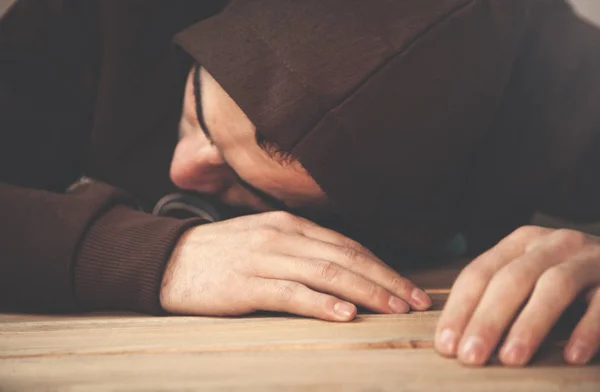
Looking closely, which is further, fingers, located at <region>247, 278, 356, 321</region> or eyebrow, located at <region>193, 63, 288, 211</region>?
eyebrow, located at <region>193, 63, 288, 211</region>

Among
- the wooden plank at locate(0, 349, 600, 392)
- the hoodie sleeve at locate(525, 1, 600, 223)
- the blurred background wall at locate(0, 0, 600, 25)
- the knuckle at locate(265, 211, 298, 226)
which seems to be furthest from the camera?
the blurred background wall at locate(0, 0, 600, 25)

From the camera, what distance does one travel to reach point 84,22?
3.34 feet

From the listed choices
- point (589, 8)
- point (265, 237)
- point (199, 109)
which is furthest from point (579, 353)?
point (589, 8)

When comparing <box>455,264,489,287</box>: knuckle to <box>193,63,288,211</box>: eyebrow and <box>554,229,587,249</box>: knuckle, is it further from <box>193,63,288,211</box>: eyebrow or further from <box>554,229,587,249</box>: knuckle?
<box>193,63,288,211</box>: eyebrow

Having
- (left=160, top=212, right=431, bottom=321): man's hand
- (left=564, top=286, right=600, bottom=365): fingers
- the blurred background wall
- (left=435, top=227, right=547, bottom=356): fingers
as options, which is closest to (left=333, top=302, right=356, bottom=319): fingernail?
(left=160, top=212, right=431, bottom=321): man's hand

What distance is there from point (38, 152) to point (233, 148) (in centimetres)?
48

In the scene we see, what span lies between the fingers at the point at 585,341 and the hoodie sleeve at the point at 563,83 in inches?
23.9

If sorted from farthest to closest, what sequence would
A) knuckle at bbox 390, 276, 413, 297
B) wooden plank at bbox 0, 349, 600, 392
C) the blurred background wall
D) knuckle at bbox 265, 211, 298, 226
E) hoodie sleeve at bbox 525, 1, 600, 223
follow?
the blurred background wall < hoodie sleeve at bbox 525, 1, 600, 223 < knuckle at bbox 265, 211, 298, 226 < knuckle at bbox 390, 276, 413, 297 < wooden plank at bbox 0, 349, 600, 392

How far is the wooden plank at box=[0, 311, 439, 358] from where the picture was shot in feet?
1.62

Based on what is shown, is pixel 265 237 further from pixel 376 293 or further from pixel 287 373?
pixel 287 373

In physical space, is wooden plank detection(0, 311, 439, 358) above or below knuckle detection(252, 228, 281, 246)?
below

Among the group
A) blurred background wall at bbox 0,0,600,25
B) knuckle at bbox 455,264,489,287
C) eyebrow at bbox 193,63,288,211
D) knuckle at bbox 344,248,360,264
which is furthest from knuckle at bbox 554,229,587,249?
blurred background wall at bbox 0,0,600,25

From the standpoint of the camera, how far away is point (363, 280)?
604 mm

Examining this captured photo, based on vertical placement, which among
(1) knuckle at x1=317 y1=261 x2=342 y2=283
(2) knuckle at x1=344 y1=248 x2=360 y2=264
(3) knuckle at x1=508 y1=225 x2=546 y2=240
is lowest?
(1) knuckle at x1=317 y1=261 x2=342 y2=283
